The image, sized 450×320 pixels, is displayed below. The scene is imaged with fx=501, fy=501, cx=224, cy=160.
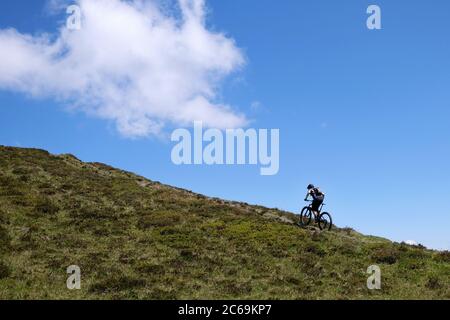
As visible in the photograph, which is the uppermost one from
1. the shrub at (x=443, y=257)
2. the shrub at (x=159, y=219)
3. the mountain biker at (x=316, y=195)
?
the mountain biker at (x=316, y=195)

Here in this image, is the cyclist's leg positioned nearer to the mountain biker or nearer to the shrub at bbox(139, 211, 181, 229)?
the mountain biker

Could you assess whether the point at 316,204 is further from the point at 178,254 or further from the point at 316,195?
the point at 178,254

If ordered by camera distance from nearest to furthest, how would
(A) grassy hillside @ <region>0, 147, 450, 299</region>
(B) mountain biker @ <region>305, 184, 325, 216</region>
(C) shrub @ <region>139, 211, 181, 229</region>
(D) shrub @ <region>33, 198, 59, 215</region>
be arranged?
(A) grassy hillside @ <region>0, 147, 450, 299</region> → (B) mountain biker @ <region>305, 184, 325, 216</region> → (C) shrub @ <region>139, 211, 181, 229</region> → (D) shrub @ <region>33, 198, 59, 215</region>

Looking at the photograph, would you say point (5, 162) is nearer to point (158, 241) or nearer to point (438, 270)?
point (158, 241)

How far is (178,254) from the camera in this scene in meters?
25.7

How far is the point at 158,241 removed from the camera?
28.4 meters

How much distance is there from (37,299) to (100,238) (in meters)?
11.0

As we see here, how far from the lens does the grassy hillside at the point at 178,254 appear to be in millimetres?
19828

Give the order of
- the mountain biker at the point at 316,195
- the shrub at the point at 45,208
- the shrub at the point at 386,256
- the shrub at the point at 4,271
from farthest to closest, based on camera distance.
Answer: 1. the shrub at the point at 45,208
2. the mountain biker at the point at 316,195
3. the shrub at the point at 386,256
4. the shrub at the point at 4,271

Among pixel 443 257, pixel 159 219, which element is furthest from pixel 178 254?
pixel 443 257

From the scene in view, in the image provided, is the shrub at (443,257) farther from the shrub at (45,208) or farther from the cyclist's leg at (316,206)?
the shrub at (45,208)

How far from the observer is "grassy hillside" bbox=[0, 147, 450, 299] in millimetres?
19828

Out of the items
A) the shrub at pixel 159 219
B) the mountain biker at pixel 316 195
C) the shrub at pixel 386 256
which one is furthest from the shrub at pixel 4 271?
the mountain biker at pixel 316 195

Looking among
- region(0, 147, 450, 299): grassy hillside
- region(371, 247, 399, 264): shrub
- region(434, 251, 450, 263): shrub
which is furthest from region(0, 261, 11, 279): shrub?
region(434, 251, 450, 263): shrub
